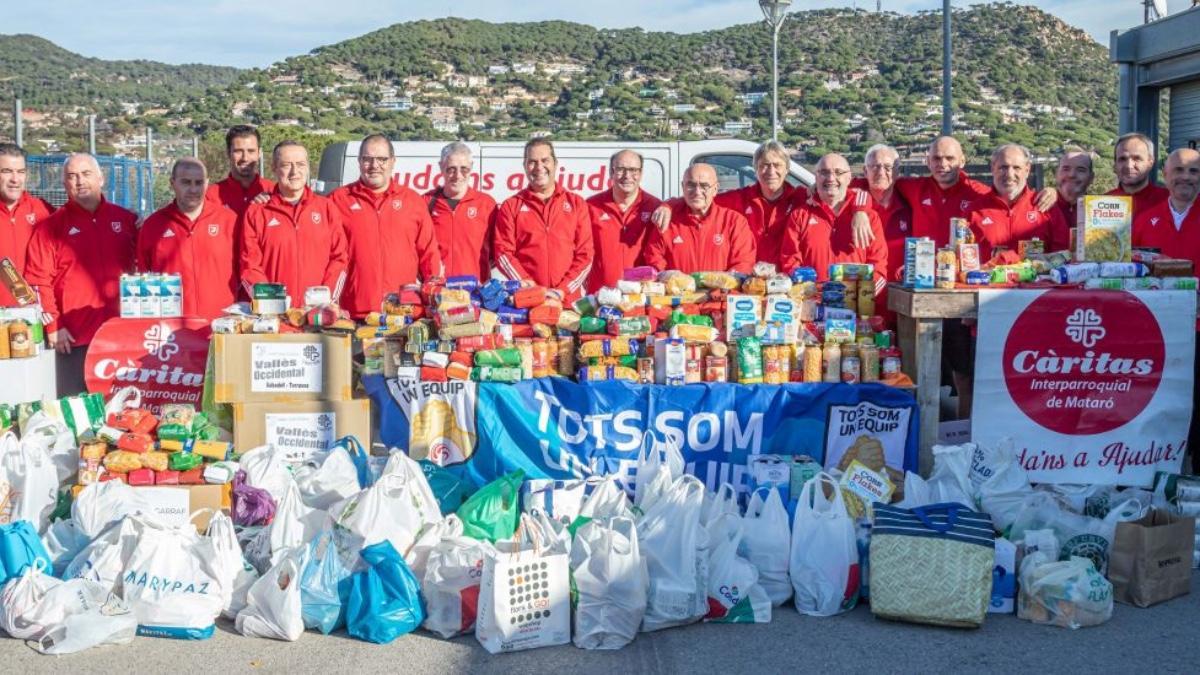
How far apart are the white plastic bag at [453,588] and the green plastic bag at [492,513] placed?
0.32 m

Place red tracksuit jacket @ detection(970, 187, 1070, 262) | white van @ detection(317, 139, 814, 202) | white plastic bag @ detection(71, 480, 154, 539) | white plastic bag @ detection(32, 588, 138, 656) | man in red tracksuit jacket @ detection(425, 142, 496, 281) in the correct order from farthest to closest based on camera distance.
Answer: white van @ detection(317, 139, 814, 202), man in red tracksuit jacket @ detection(425, 142, 496, 281), red tracksuit jacket @ detection(970, 187, 1070, 262), white plastic bag @ detection(71, 480, 154, 539), white plastic bag @ detection(32, 588, 138, 656)

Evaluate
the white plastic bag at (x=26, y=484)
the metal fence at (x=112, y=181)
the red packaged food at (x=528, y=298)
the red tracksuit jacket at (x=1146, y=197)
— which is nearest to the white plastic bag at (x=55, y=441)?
the white plastic bag at (x=26, y=484)

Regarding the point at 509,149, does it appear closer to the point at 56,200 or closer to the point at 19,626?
the point at 19,626

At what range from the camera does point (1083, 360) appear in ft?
20.4

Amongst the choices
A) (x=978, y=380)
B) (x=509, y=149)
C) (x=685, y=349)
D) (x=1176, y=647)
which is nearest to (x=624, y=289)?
(x=685, y=349)

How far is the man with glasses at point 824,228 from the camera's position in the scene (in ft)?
23.9

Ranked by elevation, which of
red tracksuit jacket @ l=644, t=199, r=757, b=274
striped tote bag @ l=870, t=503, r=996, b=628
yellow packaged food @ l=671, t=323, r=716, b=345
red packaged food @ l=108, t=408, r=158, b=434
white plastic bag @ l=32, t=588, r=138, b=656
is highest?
red tracksuit jacket @ l=644, t=199, r=757, b=274

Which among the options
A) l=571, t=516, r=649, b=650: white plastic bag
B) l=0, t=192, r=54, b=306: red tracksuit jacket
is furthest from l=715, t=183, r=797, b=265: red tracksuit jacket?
l=0, t=192, r=54, b=306: red tracksuit jacket

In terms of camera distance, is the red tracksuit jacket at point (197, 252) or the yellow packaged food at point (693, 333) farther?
the red tracksuit jacket at point (197, 252)

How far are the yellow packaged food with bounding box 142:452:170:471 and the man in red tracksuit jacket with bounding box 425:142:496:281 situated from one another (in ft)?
8.88

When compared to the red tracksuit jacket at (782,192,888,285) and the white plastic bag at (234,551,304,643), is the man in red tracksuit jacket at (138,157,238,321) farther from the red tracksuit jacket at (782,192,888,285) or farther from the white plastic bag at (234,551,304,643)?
the red tracksuit jacket at (782,192,888,285)

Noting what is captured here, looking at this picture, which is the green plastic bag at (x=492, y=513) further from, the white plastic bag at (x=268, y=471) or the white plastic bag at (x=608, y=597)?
the white plastic bag at (x=268, y=471)

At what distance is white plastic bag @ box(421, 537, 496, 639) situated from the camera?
4746 mm

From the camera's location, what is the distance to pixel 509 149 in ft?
39.4
